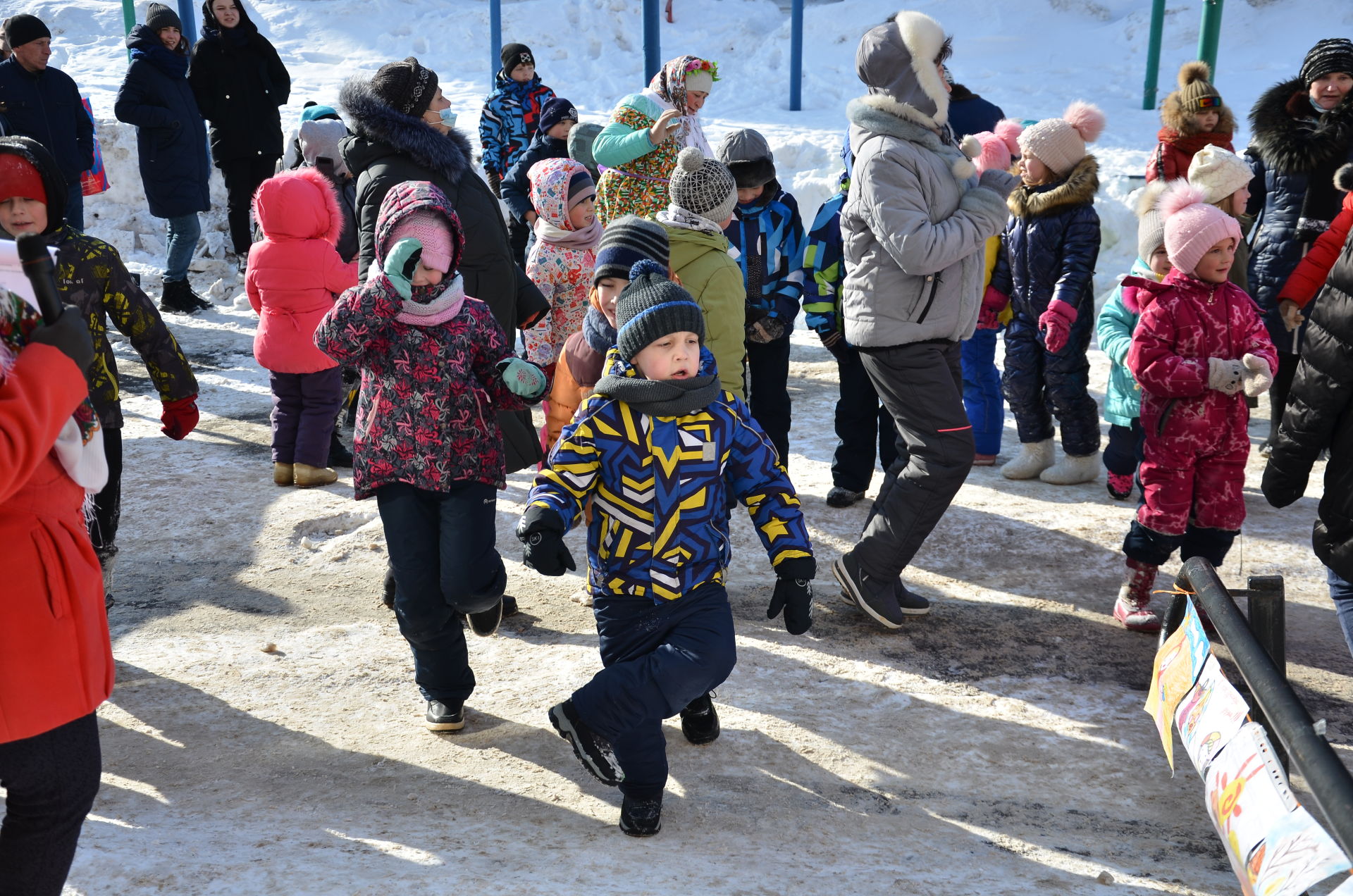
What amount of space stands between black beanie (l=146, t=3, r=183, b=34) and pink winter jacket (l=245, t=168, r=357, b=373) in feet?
15.6

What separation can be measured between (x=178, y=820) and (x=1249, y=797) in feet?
9.11

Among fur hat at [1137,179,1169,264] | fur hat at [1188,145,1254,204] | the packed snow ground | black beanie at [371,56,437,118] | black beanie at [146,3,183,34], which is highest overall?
black beanie at [146,3,183,34]

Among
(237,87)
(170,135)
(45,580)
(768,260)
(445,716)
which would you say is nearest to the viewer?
(45,580)

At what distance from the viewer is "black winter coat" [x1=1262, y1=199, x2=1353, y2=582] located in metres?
3.46

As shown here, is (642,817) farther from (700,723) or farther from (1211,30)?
(1211,30)

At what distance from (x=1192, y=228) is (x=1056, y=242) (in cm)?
187

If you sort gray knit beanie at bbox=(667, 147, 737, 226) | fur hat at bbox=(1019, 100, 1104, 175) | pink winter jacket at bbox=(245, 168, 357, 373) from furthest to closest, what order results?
pink winter jacket at bbox=(245, 168, 357, 373), fur hat at bbox=(1019, 100, 1104, 175), gray knit beanie at bbox=(667, 147, 737, 226)

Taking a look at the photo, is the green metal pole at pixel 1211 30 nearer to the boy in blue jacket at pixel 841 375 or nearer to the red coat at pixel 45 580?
the boy in blue jacket at pixel 841 375

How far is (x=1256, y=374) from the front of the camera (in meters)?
4.45

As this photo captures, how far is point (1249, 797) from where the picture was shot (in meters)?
2.72

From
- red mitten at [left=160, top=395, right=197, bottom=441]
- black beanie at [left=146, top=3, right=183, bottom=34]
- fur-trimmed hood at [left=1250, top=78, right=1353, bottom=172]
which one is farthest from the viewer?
black beanie at [left=146, top=3, right=183, bottom=34]

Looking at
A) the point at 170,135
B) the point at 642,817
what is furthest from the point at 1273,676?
the point at 170,135

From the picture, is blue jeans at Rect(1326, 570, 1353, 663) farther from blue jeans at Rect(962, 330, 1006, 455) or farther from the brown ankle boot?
the brown ankle boot

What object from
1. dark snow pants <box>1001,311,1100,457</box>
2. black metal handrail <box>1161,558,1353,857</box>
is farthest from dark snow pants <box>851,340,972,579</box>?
dark snow pants <box>1001,311,1100,457</box>
